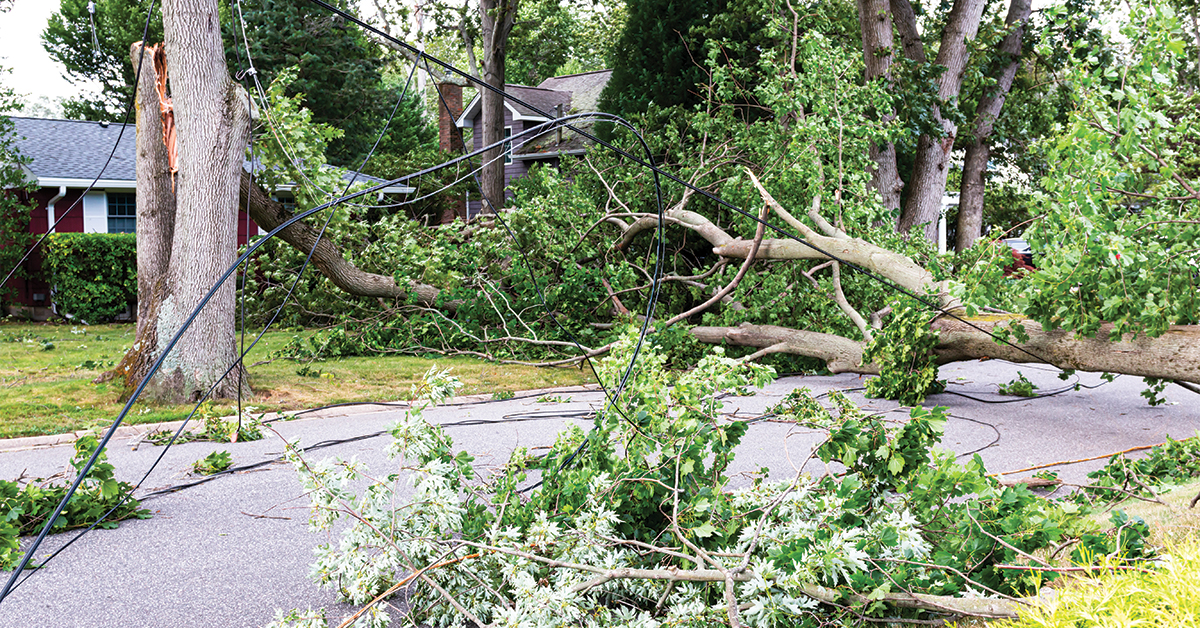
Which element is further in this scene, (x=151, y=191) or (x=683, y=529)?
(x=151, y=191)

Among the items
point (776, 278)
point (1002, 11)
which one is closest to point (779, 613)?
point (776, 278)

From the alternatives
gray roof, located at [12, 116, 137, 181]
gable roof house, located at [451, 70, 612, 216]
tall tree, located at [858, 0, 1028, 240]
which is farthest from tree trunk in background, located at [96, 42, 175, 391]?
gable roof house, located at [451, 70, 612, 216]

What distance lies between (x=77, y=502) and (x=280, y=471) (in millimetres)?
1284

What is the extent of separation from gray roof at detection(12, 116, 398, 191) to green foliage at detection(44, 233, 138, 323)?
2900 mm

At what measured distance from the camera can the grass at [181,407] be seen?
6.84m

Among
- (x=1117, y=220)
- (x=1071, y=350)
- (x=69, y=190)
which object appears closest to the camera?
(x=1117, y=220)

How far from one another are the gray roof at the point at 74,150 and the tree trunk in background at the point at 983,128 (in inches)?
450

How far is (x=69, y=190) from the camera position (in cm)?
1808

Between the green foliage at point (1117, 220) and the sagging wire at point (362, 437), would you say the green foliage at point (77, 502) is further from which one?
the green foliage at point (1117, 220)

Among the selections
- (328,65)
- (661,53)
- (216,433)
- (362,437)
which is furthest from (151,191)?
(328,65)

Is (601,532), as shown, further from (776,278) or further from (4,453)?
(776,278)

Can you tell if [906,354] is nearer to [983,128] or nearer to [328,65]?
[983,128]

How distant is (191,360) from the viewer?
7.26 metres

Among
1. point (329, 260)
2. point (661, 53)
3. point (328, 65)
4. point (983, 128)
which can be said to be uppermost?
point (328, 65)
